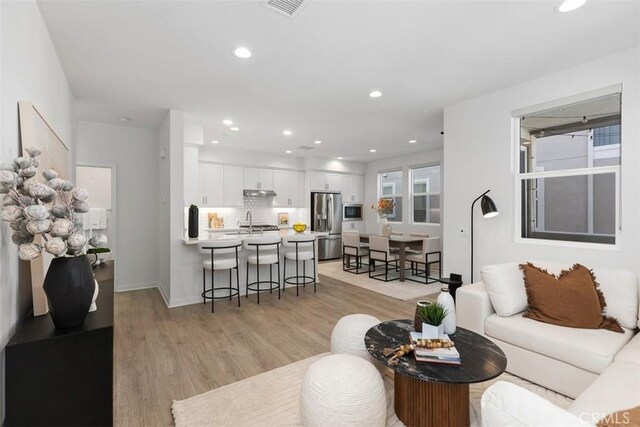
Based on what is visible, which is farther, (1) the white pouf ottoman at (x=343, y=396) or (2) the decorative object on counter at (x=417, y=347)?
(2) the decorative object on counter at (x=417, y=347)

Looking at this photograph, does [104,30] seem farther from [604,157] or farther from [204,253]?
[604,157]

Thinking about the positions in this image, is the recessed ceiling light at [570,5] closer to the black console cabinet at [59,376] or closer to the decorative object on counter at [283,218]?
the black console cabinet at [59,376]

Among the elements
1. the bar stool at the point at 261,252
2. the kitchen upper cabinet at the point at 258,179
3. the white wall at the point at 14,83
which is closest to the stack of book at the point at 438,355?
the white wall at the point at 14,83

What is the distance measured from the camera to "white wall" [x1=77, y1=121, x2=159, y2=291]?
4.76 metres

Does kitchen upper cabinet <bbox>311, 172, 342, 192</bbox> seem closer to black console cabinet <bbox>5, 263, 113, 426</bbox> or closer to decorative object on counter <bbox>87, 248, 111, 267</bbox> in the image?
decorative object on counter <bbox>87, 248, 111, 267</bbox>

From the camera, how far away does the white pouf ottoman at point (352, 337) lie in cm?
211

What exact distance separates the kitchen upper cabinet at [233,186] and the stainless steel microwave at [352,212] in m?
2.89

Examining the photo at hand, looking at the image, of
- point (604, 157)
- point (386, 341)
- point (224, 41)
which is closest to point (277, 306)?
point (386, 341)

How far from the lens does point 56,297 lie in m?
1.39

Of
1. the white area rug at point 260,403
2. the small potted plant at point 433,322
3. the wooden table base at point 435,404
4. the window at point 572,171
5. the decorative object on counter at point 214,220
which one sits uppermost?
the window at point 572,171

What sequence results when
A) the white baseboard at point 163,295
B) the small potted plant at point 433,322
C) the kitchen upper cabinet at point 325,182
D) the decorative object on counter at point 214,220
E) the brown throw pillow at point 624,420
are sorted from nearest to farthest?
the brown throw pillow at point 624,420, the small potted plant at point 433,322, the white baseboard at point 163,295, the decorative object on counter at point 214,220, the kitchen upper cabinet at point 325,182

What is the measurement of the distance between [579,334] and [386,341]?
4.66 feet

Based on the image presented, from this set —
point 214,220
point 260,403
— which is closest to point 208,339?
point 260,403

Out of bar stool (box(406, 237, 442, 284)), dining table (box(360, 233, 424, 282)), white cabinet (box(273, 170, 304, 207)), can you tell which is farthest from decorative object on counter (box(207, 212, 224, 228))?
bar stool (box(406, 237, 442, 284))
